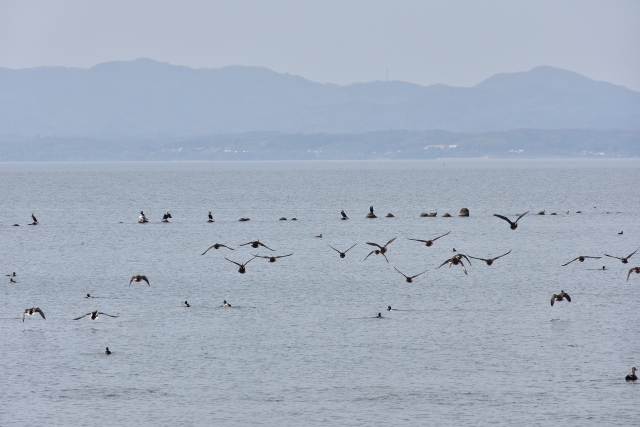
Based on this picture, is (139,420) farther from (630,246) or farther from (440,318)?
(630,246)

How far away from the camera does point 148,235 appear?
90.3m

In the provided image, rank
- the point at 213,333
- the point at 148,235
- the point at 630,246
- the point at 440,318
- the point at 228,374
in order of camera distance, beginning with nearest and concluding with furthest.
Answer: the point at 228,374 < the point at 213,333 < the point at 440,318 < the point at 630,246 < the point at 148,235

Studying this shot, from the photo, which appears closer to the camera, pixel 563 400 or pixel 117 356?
pixel 563 400

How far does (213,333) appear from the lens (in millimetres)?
42656

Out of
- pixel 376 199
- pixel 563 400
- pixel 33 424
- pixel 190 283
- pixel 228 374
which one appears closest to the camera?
pixel 33 424

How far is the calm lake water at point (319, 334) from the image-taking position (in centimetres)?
3203

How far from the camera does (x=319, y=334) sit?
42344 millimetres

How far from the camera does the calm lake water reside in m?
32.0

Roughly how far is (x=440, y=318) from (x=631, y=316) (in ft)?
30.2

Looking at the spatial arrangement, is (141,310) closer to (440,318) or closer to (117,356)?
(117,356)

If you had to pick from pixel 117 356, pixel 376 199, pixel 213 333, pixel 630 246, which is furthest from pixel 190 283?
pixel 376 199

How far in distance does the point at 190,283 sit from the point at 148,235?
109 feet

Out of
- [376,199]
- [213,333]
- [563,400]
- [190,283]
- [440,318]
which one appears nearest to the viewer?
[563,400]

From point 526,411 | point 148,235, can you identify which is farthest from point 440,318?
point 148,235
